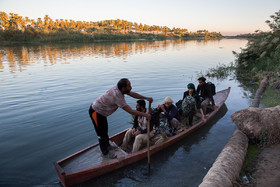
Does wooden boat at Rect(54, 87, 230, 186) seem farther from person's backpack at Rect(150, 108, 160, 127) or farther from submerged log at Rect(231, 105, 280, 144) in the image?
submerged log at Rect(231, 105, 280, 144)

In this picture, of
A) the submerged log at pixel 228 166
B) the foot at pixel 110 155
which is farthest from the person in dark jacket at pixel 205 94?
the foot at pixel 110 155

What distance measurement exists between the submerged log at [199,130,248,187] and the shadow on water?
2.76ft

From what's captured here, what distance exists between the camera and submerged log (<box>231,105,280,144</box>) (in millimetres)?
4965

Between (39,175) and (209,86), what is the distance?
6589 millimetres

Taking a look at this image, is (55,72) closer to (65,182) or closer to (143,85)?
(143,85)

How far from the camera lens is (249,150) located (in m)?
4.98

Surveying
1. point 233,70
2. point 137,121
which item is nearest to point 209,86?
point 137,121

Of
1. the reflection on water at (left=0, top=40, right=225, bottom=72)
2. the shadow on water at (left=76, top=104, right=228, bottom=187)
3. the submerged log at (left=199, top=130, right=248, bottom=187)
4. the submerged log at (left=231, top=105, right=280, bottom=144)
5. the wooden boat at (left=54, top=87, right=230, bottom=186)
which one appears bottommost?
the shadow on water at (left=76, top=104, right=228, bottom=187)

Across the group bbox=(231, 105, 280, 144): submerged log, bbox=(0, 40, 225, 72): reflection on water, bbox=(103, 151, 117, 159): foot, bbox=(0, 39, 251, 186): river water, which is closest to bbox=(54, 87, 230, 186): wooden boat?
bbox=(103, 151, 117, 159): foot

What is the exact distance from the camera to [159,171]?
4738 mm

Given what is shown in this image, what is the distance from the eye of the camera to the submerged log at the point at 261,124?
4965 mm

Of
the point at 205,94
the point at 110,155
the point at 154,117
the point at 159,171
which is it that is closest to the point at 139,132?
the point at 154,117

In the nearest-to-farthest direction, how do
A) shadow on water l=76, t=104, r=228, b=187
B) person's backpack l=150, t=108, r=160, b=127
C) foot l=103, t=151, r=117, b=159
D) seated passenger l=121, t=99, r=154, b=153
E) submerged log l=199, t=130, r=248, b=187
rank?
submerged log l=199, t=130, r=248, b=187, shadow on water l=76, t=104, r=228, b=187, foot l=103, t=151, r=117, b=159, seated passenger l=121, t=99, r=154, b=153, person's backpack l=150, t=108, r=160, b=127

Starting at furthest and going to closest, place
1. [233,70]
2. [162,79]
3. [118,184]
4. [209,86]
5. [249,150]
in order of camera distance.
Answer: [233,70]
[162,79]
[209,86]
[249,150]
[118,184]
